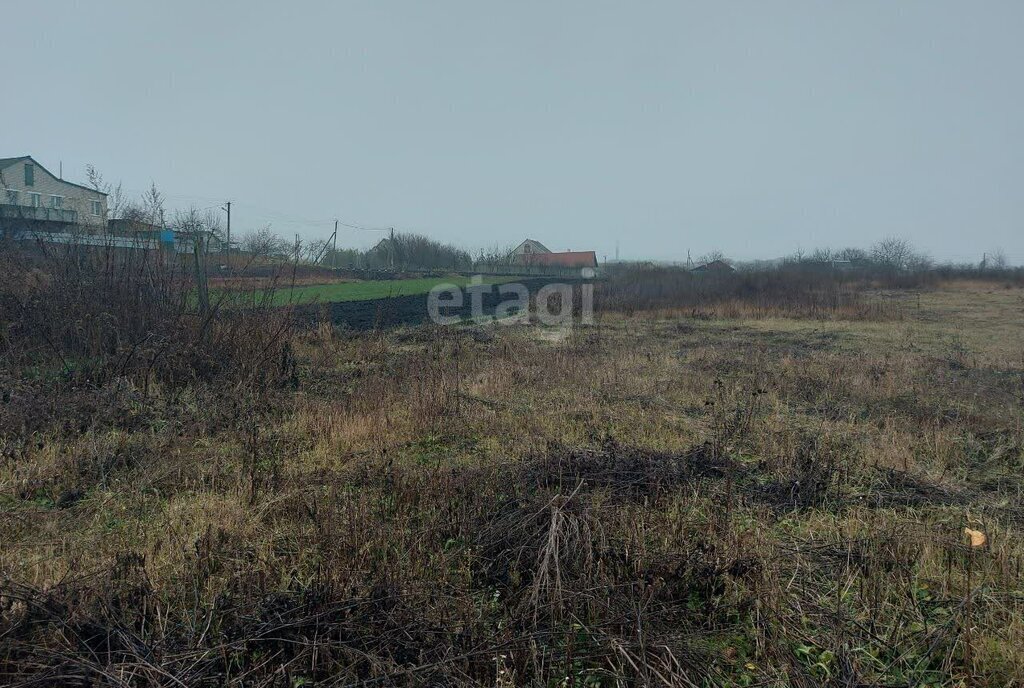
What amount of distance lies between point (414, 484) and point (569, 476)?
108 centimetres

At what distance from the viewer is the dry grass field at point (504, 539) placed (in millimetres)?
2416

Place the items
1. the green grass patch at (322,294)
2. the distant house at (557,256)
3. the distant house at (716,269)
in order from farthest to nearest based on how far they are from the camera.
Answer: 1. the distant house at (557,256)
2. the distant house at (716,269)
3. the green grass patch at (322,294)

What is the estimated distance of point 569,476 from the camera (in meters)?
4.23

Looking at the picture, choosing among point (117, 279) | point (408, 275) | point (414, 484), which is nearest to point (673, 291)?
point (408, 275)

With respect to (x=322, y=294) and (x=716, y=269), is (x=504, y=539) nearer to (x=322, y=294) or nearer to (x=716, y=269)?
(x=322, y=294)

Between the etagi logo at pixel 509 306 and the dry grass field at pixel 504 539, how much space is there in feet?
29.3

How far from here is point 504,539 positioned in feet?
10.7

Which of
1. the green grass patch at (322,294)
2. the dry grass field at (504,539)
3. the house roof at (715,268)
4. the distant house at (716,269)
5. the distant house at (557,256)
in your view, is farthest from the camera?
the distant house at (557,256)

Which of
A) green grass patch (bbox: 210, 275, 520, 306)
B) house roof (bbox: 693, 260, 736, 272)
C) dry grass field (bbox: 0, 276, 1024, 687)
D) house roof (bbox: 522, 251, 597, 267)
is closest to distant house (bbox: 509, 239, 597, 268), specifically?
house roof (bbox: 522, 251, 597, 267)

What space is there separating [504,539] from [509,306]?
17213mm

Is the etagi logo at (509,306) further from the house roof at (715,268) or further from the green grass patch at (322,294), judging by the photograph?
the house roof at (715,268)

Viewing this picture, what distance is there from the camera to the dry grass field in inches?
95.1

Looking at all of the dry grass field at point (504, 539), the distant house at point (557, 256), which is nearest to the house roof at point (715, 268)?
the distant house at point (557, 256)

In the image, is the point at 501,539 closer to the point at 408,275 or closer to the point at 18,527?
the point at 18,527
